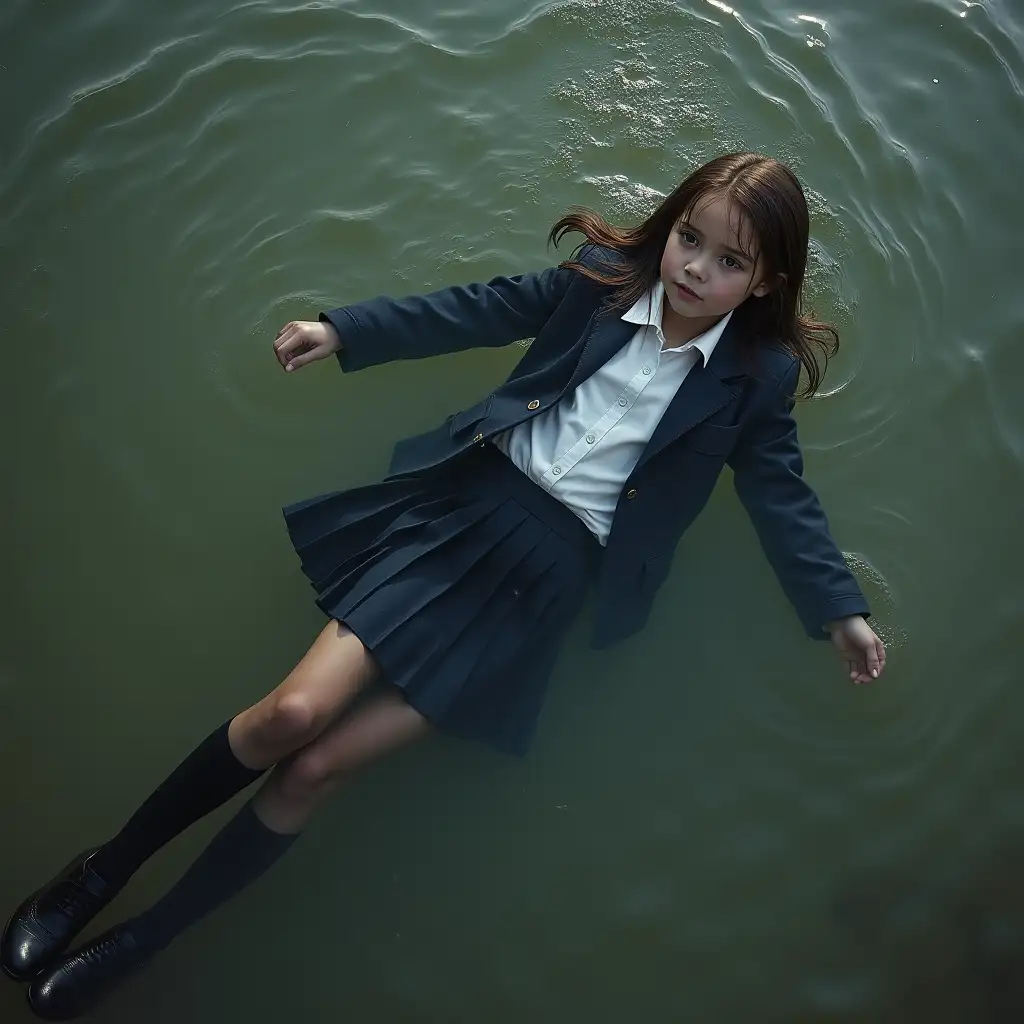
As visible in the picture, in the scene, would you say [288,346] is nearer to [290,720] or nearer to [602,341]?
[602,341]

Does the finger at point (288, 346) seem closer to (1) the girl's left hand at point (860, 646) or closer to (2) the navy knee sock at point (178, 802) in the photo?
(2) the navy knee sock at point (178, 802)

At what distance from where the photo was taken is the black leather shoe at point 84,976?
9.65ft

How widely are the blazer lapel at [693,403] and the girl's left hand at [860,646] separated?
2.22 ft

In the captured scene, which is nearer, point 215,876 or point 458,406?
point 215,876

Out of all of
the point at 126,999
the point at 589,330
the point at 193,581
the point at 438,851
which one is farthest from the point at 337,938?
the point at 589,330

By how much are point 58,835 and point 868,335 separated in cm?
307

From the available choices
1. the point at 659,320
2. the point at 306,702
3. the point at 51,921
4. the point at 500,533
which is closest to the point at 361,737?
the point at 306,702

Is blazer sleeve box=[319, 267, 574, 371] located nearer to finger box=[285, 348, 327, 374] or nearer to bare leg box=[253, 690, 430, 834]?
finger box=[285, 348, 327, 374]

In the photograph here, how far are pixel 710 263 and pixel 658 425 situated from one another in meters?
0.44

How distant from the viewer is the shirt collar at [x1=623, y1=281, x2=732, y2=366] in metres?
2.87

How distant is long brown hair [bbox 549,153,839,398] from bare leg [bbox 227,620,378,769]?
3.74ft

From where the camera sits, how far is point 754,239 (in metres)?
2.67

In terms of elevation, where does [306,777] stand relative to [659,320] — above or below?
below

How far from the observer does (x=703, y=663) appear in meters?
3.55
